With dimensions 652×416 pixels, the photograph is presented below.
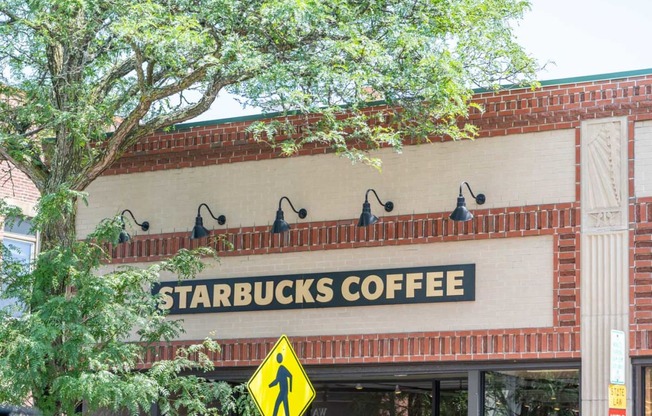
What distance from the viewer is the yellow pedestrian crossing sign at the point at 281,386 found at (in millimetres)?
11250

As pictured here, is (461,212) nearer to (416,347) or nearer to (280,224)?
(416,347)

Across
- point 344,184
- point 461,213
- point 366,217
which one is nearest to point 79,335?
point 366,217

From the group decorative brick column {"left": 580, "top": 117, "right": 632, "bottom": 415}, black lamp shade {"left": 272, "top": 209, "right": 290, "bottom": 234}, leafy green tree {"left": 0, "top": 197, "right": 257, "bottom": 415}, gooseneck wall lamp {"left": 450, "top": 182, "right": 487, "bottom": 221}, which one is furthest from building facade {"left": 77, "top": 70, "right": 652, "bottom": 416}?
leafy green tree {"left": 0, "top": 197, "right": 257, "bottom": 415}

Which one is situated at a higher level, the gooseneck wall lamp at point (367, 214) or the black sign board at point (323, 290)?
the gooseneck wall lamp at point (367, 214)

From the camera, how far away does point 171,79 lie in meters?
14.7

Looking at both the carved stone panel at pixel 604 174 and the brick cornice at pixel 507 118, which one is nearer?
the carved stone panel at pixel 604 174

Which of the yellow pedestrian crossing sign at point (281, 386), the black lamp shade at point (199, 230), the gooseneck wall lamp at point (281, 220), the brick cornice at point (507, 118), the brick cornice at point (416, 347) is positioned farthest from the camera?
the black lamp shade at point (199, 230)

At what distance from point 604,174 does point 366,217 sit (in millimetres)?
A: 3246

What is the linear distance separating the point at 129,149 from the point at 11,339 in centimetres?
534

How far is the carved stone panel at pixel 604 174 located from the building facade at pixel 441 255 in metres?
0.02

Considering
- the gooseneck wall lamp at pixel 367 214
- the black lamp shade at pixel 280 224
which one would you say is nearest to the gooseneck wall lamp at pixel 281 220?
the black lamp shade at pixel 280 224

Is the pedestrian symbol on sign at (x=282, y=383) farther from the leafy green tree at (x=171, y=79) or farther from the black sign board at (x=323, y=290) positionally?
the black sign board at (x=323, y=290)

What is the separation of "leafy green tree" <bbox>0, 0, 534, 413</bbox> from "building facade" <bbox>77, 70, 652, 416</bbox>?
821mm

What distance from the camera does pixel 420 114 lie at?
1388 cm
